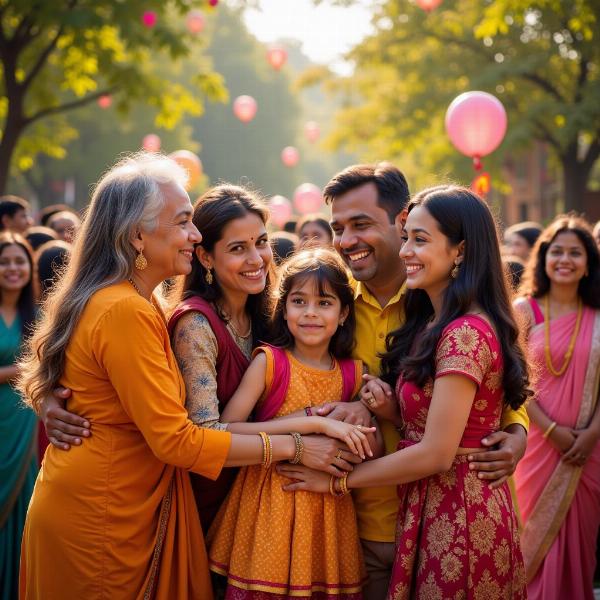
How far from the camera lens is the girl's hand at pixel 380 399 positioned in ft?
10.8

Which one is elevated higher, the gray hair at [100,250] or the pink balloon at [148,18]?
the pink balloon at [148,18]

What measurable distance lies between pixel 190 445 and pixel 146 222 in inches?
34.5

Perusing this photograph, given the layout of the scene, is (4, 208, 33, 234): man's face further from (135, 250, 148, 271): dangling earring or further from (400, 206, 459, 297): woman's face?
(400, 206, 459, 297): woman's face

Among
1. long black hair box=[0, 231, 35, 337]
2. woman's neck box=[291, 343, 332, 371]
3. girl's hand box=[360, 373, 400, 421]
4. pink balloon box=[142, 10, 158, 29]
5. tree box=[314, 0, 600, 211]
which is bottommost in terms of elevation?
girl's hand box=[360, 373, 400, 421]

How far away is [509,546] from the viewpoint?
319cm

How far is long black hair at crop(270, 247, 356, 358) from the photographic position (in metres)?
3.50

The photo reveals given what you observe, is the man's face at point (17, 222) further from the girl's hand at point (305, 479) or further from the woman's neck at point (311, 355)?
the girl's hand at point (305, 479)

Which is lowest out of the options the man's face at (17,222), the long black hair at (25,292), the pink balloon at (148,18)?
the long black hair at (25,292)

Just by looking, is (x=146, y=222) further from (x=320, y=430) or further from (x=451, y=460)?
(x=451, y=460)

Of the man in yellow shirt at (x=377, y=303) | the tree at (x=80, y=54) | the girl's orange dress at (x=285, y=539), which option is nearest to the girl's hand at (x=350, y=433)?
the man in yellow shirt at (x=377, y=303)

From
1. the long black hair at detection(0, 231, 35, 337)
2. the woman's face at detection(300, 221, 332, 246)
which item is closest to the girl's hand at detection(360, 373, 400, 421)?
the long black hair at detection(0, 231, 35, 337)

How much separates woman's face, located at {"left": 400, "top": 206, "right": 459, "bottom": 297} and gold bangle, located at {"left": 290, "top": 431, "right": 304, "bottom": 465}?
0.75 meters

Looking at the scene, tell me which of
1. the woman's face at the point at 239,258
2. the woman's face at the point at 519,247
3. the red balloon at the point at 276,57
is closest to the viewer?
the woman's face at the point at 239,258

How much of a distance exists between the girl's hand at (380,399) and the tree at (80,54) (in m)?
8.60
